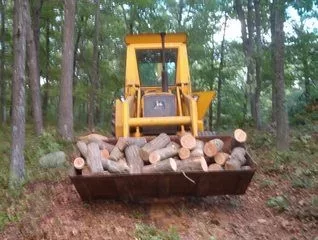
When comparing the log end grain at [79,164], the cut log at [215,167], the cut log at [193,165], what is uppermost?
the log end grain at [79,164]

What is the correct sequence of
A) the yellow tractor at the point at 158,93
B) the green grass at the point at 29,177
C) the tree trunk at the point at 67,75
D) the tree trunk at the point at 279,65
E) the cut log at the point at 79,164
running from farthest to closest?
the tree trunk at the point at 67,75 → the tree trunk at the point at 279,65 → the yellow tractor at the point at 158,93 → the green grass at the point at 29,177 → the cut log at the point at 79,164

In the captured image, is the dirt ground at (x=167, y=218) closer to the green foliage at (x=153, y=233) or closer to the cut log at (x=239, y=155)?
the green foliage at (x=153, y=233)

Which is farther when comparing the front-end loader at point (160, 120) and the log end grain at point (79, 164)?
the log end grain at point (79, 164)

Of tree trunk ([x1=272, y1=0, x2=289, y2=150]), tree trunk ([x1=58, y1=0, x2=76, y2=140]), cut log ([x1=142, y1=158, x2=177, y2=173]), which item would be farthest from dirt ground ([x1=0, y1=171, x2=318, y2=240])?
tree trunk ([x1=58, y1=0, x2=76, y2=140])

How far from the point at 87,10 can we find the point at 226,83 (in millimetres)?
10825

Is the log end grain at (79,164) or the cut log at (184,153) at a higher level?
the cut log at (184,153)

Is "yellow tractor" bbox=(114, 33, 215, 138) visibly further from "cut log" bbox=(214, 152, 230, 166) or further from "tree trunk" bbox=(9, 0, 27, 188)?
"tree trunk" bbox=(9, 0, 27, 188)

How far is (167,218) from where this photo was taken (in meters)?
6.92

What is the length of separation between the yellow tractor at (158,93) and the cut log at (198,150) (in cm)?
76

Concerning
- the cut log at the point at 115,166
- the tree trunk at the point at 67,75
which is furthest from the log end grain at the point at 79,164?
the tree trunk at the point at 67,75

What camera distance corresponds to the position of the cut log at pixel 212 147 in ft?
23.7

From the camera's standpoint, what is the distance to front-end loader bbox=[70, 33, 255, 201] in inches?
265

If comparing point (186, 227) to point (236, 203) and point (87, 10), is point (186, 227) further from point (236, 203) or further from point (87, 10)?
point (87, 10)

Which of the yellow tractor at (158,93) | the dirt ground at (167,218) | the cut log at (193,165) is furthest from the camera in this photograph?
the yellow tractor at (158,93)
